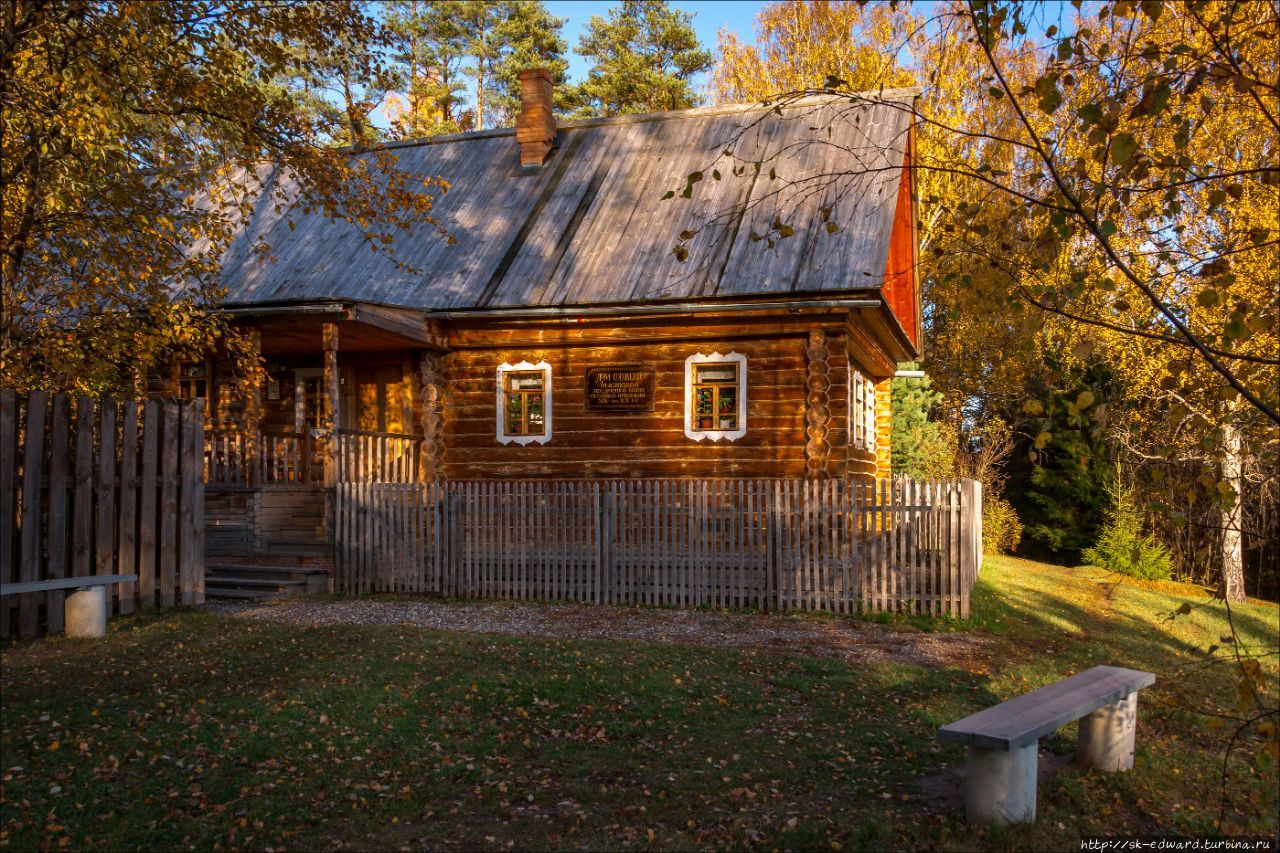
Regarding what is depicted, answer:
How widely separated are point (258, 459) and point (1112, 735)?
12.2 meters

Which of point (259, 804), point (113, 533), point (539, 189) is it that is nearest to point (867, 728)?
point (259, 804)

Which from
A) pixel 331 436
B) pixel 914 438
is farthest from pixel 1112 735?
pixel 914 438

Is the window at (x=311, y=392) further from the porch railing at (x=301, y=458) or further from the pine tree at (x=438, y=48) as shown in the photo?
the pine tree at (x=438, y=48)

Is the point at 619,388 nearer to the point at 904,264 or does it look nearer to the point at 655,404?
the point at 655,404

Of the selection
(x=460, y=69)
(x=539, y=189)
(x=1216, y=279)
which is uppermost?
(x=460, y=69)

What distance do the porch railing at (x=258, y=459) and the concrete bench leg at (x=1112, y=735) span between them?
12.1 m

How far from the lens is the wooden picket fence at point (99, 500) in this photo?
30.0 ft

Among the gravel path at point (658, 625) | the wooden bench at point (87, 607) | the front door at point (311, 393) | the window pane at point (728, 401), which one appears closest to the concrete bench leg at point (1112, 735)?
the gravel path at point (658, 625)

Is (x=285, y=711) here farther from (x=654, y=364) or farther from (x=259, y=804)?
(x=654, y=364)

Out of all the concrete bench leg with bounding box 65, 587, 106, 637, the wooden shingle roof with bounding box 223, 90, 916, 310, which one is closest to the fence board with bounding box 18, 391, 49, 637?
the concrete bench leg with bounding box 65, 587, 106, 637

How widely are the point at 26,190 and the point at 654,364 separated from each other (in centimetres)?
910

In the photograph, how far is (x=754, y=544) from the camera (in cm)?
1363

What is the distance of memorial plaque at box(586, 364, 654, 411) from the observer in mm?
16031

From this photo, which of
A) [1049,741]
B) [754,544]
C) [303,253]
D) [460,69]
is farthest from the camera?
[460,69]
